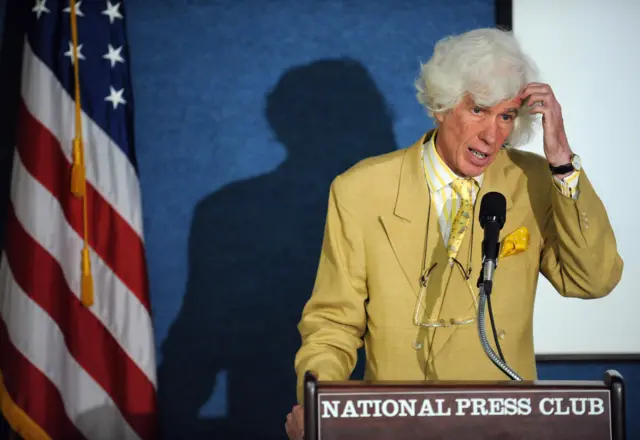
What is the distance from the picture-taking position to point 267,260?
2.75 metres

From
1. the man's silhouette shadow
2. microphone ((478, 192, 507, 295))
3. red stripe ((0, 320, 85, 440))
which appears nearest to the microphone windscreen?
microphone ((478, 192, 507, 295))

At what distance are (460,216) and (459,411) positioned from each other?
2.39 ft

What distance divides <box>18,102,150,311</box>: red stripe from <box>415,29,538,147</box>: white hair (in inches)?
45.6

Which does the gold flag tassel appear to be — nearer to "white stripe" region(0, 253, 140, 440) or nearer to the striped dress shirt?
"white stripe" region(0, 253, 140, 440)

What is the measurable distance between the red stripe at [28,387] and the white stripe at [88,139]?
1.66 feet

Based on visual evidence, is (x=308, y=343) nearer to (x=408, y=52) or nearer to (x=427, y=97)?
(x=427, y=97)

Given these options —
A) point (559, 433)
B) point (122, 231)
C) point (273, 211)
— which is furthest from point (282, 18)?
point (559, 433)

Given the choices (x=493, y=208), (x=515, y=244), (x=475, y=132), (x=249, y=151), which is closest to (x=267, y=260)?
(x=249, y=151)

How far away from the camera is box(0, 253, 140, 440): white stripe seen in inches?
97.0

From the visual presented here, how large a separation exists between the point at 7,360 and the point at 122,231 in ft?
1.66

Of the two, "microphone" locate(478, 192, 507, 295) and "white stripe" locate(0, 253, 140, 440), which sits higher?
"white stripe" locate(0, 253, 140, 440)

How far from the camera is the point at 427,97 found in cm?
185

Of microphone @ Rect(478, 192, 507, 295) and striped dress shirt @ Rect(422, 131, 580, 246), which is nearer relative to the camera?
microphone @ Rect(478, 192, 507, 295)

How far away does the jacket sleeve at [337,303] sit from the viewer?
5.34ft
